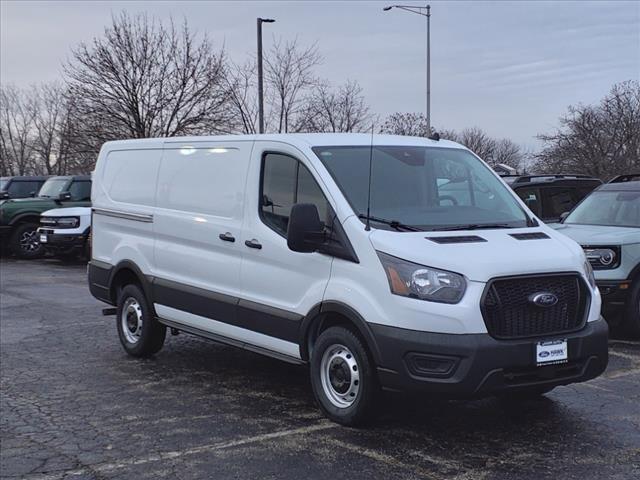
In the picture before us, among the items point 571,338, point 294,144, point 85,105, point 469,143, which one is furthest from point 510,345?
point 469,143

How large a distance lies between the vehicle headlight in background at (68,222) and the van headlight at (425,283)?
548 inches

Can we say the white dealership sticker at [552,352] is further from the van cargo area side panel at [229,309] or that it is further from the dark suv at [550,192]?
the dark suv at [550,192]

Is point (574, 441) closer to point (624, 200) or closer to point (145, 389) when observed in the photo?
point (145, 389)

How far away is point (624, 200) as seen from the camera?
932 centimetres

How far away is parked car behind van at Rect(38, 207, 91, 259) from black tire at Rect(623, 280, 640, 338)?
12430 mm

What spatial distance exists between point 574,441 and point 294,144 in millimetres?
2883

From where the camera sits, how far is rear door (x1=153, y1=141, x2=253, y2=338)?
6195 millimetres

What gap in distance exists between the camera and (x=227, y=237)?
6152mm

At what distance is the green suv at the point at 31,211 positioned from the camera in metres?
18.8

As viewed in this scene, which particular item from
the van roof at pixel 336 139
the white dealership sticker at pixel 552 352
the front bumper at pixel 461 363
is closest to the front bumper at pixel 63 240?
the van roof at pixel 336 139

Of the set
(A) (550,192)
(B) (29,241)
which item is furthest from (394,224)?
(B) (29,241)

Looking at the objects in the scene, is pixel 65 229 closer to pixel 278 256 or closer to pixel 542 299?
pixel 278 256

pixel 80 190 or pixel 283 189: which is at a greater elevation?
pixel 80 190

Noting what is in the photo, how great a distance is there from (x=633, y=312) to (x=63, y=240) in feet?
42.5
